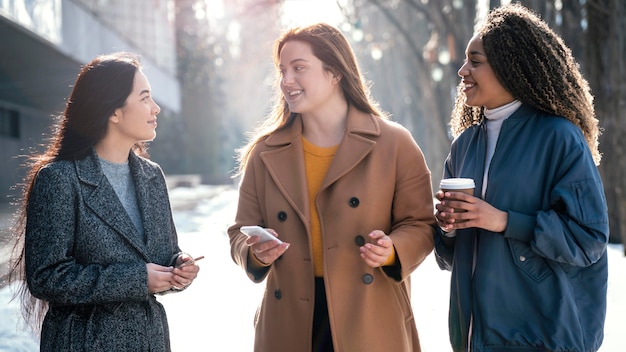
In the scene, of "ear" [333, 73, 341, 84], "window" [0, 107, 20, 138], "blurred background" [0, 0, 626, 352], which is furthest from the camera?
"window" [0, 107, 20, 138]

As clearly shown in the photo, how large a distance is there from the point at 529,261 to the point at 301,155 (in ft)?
3.68

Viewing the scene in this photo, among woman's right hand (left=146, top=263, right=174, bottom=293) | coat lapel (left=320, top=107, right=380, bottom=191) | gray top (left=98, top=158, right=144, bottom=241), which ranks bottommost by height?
woman's right hand (left=146, top=263, right=174, bottom=293)

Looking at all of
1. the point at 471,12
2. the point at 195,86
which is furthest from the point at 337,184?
the point at 195,86

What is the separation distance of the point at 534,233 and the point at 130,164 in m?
1.78

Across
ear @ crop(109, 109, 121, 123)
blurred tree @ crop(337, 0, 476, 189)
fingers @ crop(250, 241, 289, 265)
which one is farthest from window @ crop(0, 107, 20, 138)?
fingers @ crop(250, 241, 289, 265)

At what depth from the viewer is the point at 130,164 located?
3117 mm

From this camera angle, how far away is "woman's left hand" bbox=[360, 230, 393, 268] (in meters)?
2.74

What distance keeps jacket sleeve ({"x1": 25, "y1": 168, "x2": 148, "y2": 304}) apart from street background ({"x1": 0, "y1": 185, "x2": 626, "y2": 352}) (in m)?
1.58

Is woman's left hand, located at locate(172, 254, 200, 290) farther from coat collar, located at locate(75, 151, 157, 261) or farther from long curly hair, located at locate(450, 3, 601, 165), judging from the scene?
long curly hair, located at locate(450, 3, 601, 165)

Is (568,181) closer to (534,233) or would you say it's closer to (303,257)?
(534,233)

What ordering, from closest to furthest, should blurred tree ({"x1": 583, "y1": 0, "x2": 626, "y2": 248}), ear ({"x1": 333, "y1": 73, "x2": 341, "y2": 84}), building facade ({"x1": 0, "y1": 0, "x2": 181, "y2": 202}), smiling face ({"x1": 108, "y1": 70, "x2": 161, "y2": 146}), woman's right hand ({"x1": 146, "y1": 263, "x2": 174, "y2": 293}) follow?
woman's right hand ({"x1": 146, "y1": 263, "x2": 174, "y2": 293}) → smiling face ({"x1": 108, "y1": 70, "x2": 161, "y2": 146}) → ear ({"x1": 333, "y1": 73, "x2": 341, "y2": 84}) → blurred tree ({"x1": 583, "y1": 0, "x2": 626, "y2": 248}) → building facade ({"x1": 0, "y1": 0, "x2": 181, "y2": 202})

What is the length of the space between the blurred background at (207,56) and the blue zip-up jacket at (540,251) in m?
1.21

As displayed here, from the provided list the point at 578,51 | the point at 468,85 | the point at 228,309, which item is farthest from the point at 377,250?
the point at 578,51

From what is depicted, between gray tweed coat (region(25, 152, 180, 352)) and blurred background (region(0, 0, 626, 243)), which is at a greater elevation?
blurred background (region(0, 0, 626, 243))
